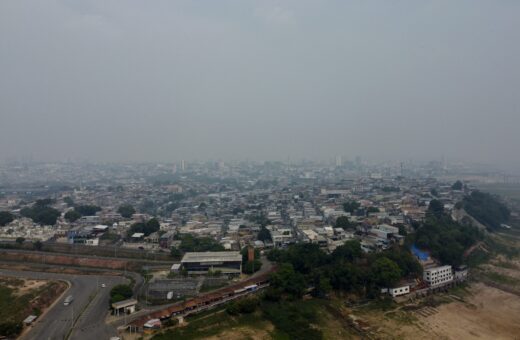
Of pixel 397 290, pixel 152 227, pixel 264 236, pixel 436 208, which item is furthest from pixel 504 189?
pixel 152 227

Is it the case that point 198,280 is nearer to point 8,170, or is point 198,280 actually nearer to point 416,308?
point 416,308

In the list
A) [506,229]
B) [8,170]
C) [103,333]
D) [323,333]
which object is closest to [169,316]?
[103,333]

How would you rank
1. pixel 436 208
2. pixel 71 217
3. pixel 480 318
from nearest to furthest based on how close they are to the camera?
pixel 480 318, pixel 71 217, pixel 436 208

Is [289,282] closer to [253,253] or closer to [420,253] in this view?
[253,253]

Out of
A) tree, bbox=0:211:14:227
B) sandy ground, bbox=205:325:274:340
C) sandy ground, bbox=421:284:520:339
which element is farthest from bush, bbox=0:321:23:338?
tree, bbox=0:211:14:227

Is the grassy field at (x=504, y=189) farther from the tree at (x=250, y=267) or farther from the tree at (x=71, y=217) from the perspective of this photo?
the tree at (x=71, y=217)

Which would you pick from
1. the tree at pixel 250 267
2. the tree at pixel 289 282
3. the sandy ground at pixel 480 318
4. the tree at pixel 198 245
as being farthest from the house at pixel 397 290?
the tree at pixel 198 245

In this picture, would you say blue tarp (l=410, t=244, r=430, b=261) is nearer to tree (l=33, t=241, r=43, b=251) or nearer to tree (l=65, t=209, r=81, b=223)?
tree (l=33, t=241, r=43, b=251)
